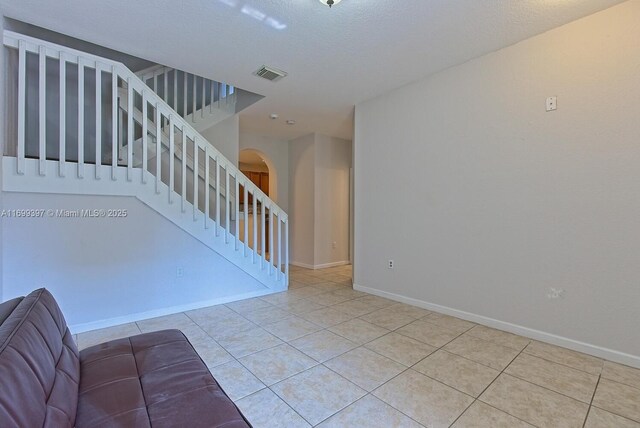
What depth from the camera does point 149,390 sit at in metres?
1.21

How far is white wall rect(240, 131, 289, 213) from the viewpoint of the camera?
19.2 ft

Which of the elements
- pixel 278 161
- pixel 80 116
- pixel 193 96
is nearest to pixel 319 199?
pixel 278 161

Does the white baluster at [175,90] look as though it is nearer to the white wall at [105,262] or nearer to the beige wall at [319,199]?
the white wall at [105,262]

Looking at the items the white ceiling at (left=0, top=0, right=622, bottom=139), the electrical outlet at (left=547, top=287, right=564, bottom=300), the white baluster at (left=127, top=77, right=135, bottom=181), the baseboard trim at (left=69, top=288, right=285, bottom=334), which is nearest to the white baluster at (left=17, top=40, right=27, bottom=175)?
the white ceiling at (left=0, top=0, right=622, bottom=139)

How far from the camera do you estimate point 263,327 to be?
9.23 ft

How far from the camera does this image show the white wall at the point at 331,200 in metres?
Answer: 5.60

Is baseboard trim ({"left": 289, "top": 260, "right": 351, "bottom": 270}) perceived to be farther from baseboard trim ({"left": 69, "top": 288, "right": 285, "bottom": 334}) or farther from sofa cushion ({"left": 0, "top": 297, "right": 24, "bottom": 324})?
sofa cushion ({"left": 0, "top": 297, "right": 24, "bottom": 324})

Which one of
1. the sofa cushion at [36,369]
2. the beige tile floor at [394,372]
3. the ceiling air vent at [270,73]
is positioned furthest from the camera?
the ceiling air vent at [270,73]

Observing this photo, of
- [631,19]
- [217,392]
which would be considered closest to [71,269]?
[217,392]

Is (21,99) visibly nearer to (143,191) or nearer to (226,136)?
(143,191)

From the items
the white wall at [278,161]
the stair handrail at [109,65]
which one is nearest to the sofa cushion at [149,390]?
the stair handrail at [109,65]

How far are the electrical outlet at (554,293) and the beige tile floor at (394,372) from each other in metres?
0.42

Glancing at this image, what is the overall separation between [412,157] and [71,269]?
365cm

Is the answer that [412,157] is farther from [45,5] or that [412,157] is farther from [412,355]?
[45,5]
